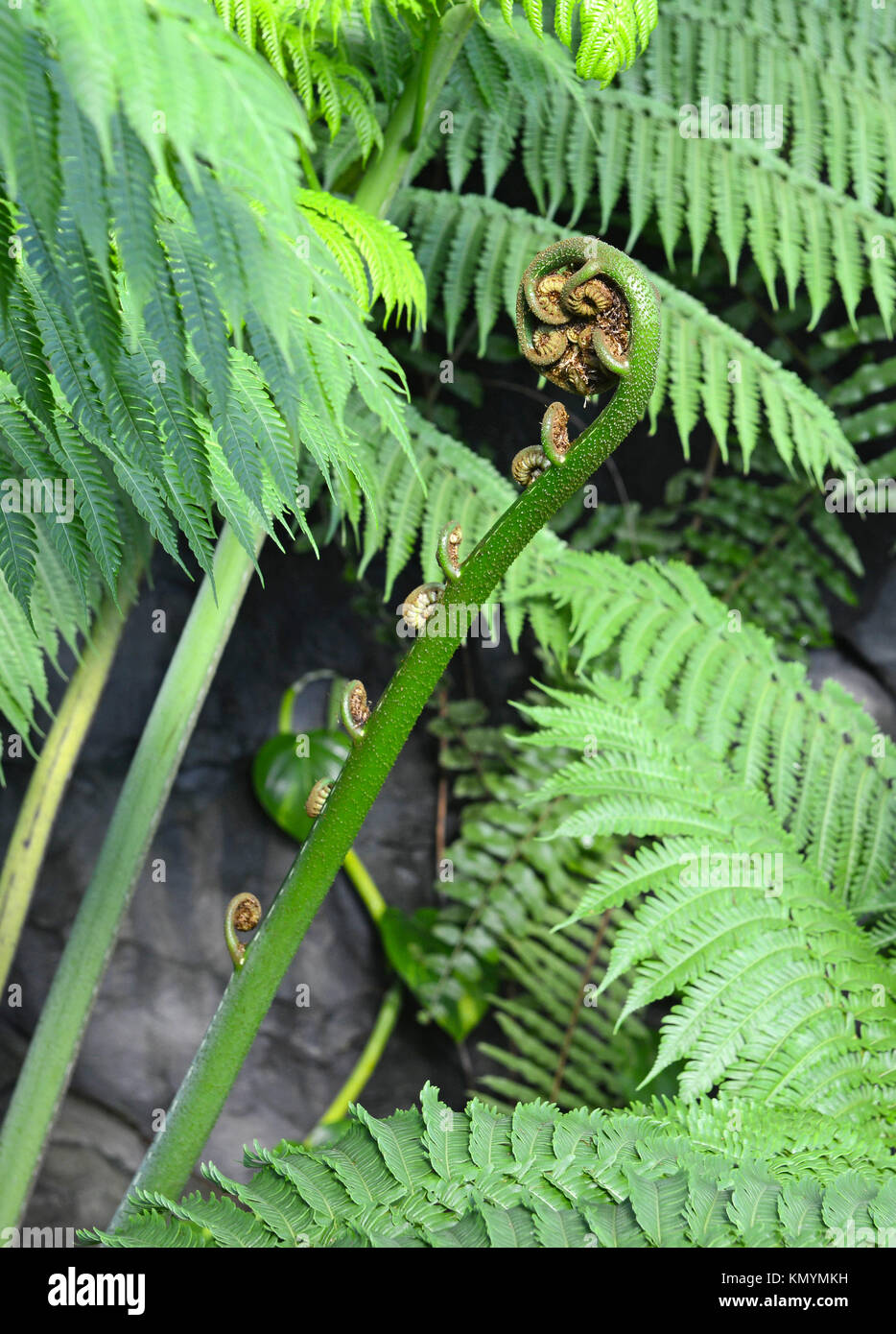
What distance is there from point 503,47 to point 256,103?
0.81 m

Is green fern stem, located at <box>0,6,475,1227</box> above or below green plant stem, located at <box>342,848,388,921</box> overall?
above

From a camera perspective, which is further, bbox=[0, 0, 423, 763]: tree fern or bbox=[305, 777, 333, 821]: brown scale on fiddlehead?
bbox=[305, 777, 333, 821]: brown scale on fiddlehead

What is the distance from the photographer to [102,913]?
981 mm

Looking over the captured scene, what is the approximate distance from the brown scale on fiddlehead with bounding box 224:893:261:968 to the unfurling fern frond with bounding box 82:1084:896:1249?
124 millimetres

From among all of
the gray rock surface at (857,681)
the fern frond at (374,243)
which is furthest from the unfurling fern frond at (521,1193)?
the gray rock surface at (857,681)

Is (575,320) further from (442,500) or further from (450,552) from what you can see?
(442,500)

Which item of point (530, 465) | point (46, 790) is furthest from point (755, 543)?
point (530, 465)

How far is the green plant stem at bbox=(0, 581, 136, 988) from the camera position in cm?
120

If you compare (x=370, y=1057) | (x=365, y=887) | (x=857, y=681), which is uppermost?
(x=857, y=681)

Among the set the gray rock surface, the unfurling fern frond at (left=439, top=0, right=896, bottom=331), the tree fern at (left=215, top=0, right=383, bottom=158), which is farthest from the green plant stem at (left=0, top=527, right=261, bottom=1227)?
the gray rock surface

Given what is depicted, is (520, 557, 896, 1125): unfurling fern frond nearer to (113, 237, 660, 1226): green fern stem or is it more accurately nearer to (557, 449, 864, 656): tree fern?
(113, 237, 660, 1226): green fern stem

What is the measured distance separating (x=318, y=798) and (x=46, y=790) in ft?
2.28
